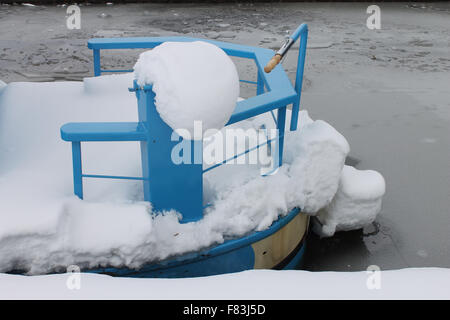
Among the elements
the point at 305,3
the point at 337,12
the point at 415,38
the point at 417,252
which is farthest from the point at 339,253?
the point at 305,3

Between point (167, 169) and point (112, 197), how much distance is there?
0.27m

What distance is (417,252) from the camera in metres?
2.68

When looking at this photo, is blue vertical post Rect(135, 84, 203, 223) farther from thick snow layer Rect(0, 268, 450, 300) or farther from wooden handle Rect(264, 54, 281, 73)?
thick snow layer Rect(0, 268, 450, 300)

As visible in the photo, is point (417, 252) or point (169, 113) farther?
point (417, 252)

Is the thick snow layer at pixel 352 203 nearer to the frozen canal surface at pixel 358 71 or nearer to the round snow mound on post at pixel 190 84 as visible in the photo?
the frozen canal surface at pixel 358 71

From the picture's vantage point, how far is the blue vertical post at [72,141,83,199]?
1.81 meters

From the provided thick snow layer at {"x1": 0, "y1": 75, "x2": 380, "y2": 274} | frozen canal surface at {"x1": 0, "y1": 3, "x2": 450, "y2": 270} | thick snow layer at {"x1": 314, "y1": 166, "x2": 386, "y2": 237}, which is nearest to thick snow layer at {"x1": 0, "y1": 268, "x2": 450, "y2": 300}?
thick snow layer at {"x1": 0, "y1": 75, "x2": 380, "y2": 274}

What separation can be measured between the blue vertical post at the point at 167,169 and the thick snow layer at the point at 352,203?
841mm

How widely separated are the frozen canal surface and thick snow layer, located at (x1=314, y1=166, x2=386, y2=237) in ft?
0.53

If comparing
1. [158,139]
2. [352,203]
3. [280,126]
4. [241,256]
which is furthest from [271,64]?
[352,203]

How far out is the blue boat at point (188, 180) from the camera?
5.90ft

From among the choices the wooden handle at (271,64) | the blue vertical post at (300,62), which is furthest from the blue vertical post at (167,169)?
the blue vertical post at (300,62)

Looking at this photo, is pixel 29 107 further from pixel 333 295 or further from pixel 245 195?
pixel 333 295

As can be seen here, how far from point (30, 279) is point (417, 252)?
6.51ft
